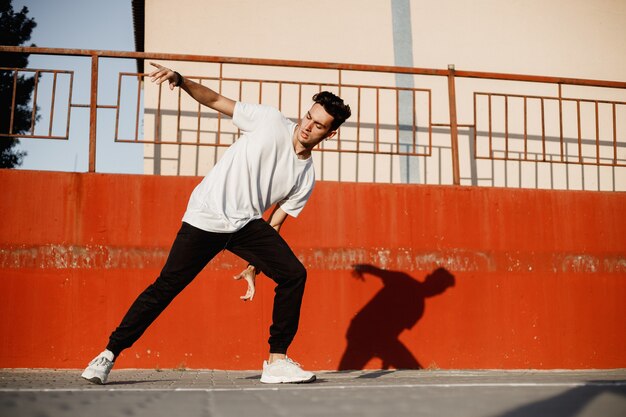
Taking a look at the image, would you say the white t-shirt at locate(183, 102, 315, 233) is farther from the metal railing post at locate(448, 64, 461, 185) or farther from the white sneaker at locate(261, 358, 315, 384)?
the metal railing post at locate(448, 64, 461, 185)

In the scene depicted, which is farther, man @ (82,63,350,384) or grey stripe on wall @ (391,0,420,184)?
grey stripe on wall @ (391,0,420,184)

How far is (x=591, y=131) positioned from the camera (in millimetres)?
8797

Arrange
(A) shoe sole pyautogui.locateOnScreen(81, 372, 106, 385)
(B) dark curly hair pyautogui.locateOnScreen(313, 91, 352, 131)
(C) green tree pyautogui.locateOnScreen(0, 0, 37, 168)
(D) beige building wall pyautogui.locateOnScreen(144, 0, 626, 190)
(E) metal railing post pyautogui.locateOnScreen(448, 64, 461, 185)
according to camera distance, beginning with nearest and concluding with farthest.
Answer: (A) shoe sole pyautogui.locateOnScreen(81, 372, 106, 385)
(B) dark curly hair pyautogui.locateOnScreen(313, 91, 352, 131)
(E) metal railing post pyautogui.locateOnScreen(448, 64, 461, 185)
(D) beige building wall pyautogui.locateOnScreen(144, 0, 626, 190)
(C) green tree pyautogui.locateOnScreen(0, 0, 37, 168)

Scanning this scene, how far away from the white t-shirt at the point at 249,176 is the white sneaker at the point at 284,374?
2.76ft

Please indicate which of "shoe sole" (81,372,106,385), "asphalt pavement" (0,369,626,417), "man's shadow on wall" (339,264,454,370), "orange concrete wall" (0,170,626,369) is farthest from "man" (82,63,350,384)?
"man's shadow on wall" (339,264,454,370)

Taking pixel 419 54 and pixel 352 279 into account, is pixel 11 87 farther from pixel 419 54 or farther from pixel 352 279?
pixel 352 279

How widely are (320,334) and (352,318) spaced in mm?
295

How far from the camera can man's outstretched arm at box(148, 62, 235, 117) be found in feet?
10.7

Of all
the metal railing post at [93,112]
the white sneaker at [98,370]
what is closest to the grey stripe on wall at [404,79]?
the metal railing post at [93,112]

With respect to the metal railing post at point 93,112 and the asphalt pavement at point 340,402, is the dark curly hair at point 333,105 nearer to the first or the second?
the asphalt pavement at point 340,402

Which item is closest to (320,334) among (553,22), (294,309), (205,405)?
(294,309)

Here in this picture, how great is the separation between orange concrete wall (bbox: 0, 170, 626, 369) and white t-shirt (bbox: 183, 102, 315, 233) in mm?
1358

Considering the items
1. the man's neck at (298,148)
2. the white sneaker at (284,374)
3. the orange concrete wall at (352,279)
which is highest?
the man's neck at (298,148)

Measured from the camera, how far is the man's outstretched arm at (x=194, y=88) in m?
3.27
